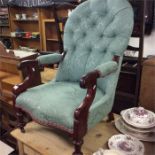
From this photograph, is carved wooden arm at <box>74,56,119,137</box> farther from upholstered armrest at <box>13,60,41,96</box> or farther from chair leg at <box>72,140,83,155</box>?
upholstered armrest at <box>13,60,41,96</box>

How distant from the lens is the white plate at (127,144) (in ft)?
3.47

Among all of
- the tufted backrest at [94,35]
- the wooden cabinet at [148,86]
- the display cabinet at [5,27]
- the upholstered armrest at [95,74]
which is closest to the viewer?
the upholstered armrest at [95,74]

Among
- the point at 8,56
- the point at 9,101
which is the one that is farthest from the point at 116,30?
the point at 9,101

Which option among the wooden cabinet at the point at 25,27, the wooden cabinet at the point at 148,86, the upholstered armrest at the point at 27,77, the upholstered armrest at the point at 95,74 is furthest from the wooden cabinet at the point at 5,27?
the upholstered armrest at the point at 95,74

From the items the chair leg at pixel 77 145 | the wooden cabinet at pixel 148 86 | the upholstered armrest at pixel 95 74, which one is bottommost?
the chair leg at pixel 77 145

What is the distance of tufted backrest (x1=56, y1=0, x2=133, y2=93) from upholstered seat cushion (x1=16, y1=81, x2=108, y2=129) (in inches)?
7.5

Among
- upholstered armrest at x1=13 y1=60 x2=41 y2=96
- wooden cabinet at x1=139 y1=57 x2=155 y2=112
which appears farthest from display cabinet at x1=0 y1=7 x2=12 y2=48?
wooden cabinet at x1=139 y1=57 x2=155 y2=112

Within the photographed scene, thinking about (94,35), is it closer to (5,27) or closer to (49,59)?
(49,59)

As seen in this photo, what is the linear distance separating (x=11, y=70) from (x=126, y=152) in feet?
5.32

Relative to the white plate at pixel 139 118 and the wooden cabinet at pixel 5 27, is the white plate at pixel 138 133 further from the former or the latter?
the wooden cabinet at pixel 5 27

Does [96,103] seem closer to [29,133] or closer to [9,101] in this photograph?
[29,133]

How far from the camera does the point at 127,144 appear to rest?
1.11 meters

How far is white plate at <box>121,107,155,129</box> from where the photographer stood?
4.07 feet

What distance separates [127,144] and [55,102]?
0.48 m
